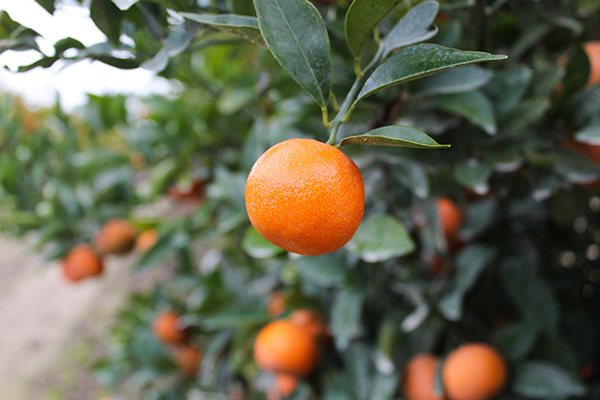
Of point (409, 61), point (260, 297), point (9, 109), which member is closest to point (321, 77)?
point (409, 61)

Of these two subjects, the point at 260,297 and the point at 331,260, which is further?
the point at 260,297

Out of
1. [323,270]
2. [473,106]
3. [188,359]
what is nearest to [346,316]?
[323,270]

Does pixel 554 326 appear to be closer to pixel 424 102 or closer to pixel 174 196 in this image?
pixel 424 102

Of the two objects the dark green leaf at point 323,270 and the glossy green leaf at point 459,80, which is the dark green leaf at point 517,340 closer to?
the dark green leaf at point 323,270

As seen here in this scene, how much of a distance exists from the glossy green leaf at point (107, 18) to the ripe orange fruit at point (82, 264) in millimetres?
882

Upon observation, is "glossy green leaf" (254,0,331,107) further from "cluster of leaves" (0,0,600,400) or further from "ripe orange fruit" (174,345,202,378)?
"ripe orange fruit" (174,345,202,378)

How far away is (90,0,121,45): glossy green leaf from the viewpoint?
0.38m

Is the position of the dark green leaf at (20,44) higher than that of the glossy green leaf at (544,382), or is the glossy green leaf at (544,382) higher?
the dark green leaf at (20,44)

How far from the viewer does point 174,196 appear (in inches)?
58.1

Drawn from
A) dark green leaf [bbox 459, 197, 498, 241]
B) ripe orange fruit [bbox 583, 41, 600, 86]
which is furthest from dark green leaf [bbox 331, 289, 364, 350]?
ripe orange fruit [bbox 583, 41, 600, 86]

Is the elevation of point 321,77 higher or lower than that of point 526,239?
higher

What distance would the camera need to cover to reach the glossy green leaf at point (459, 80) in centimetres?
47

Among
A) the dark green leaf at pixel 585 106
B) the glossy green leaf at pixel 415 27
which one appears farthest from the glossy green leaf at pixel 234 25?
the dark green leaf at pixel 585 106

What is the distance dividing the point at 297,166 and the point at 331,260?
61cm
